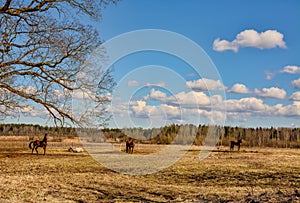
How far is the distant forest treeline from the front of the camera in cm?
1862

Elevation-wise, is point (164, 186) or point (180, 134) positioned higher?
point (180, 134)

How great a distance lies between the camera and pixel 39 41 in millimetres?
16578

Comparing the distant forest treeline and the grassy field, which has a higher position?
the distant forest treeline

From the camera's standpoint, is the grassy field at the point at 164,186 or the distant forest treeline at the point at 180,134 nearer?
the grassy field at the point at 164,186

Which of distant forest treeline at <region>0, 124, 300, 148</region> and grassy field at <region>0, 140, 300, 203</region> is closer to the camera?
grassy field at <region>0, 140, 300, 203</region>

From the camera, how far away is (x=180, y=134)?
64.6 feet

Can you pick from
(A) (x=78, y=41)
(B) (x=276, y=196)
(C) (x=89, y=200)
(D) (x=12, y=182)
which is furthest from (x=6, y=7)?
(B) (x=276, y=196)

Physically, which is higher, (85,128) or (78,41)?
(78,41)

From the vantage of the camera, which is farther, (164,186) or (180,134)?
(180,134)

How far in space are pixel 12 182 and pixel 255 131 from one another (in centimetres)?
9739

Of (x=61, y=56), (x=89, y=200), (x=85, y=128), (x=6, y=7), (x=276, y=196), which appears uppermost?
(x=6, y=7)

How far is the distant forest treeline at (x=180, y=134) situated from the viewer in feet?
61.1

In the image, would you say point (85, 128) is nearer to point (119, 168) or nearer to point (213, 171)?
point (119, 168)

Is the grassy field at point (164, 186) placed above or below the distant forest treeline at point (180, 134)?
below
